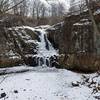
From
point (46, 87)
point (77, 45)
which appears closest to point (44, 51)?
point (77, 45)

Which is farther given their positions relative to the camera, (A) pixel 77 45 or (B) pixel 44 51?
(B) pixel 44 51

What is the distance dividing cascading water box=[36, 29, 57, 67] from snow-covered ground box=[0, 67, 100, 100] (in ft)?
13.4

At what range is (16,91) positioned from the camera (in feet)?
48.9

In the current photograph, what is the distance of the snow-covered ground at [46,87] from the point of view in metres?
13.8

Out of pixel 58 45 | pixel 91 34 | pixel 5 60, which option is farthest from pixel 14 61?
pixel 91 34

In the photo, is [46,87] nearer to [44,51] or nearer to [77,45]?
[77,45]

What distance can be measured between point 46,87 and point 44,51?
11031 mm

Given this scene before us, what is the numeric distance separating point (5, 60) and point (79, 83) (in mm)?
9371

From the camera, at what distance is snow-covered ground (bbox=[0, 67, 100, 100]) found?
13.8 meters

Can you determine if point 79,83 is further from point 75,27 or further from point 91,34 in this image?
point 75,27

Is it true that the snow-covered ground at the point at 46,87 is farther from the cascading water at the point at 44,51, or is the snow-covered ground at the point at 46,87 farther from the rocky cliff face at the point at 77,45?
the cascading water at the point at 44,51

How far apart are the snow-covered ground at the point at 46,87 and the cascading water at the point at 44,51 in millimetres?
4089

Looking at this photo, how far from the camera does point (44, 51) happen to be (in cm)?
2678

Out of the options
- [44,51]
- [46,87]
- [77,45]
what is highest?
[77,45]
